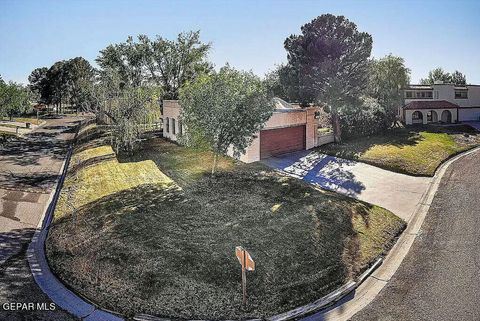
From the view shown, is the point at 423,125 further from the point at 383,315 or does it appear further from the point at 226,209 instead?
the point at 383,315

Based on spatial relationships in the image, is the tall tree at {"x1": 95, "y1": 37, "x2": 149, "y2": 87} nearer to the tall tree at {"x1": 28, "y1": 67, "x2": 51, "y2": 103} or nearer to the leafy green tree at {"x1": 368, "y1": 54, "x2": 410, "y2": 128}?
the leafy green tree at {"x1": 368, "y1": 54, "x2": 410, "y2": 128}

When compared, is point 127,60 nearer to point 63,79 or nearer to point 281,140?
point 281,140

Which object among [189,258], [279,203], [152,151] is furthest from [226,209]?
[152,151]

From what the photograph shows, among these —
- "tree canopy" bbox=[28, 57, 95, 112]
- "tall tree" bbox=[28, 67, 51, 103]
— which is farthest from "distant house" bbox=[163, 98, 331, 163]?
"tall tree" bbox=[28, 67, 51, 103]

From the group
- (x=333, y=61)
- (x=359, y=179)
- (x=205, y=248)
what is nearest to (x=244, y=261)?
(x=205, y=248)

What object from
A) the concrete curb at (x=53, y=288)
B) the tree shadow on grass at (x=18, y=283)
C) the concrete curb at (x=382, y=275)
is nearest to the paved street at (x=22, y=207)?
the tree shadow on grass at (x=18, y=283)

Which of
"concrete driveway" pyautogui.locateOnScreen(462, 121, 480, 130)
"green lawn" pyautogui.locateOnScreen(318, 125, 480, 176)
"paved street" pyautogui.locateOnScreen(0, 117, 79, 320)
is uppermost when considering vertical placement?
"concrete driveway" pyautogui.locateOnScreen(462, 121, 480, 130)
